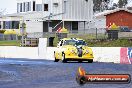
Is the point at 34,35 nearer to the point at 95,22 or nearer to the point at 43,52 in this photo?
the point at 43,52

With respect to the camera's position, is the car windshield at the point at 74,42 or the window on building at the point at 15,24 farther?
the window on building at the point at 15,24

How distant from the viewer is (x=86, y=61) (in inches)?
1185

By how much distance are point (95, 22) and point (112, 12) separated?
14.9ft

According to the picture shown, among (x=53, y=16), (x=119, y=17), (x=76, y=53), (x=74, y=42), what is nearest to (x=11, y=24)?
(x=53, y=16)

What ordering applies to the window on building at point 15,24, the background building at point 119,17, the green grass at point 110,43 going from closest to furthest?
Answer: the green grass at point 110,43
the window on building at point 15,24
the background building at point 119,17

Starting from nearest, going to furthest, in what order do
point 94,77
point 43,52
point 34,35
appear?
point 94,77 < point 43,52 < point 34,35

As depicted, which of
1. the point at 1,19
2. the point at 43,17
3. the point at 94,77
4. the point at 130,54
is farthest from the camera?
the point at 1,19

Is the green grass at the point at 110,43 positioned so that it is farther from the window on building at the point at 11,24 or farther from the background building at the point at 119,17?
the window on building at the point at 11,24

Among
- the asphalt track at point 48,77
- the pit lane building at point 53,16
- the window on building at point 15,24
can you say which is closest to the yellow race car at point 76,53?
the asphalt track at point 48,77

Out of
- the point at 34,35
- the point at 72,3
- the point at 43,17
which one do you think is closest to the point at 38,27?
the point at 43,17

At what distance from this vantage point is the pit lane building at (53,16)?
7181 cm

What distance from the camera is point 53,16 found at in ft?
236

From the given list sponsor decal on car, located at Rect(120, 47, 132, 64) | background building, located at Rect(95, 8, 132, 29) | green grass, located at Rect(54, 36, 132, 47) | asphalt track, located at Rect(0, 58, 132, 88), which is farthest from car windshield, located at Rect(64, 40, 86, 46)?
background building, located at Rect(95, 8, 132, 29)

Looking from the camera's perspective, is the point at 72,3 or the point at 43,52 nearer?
the point at 43,52
